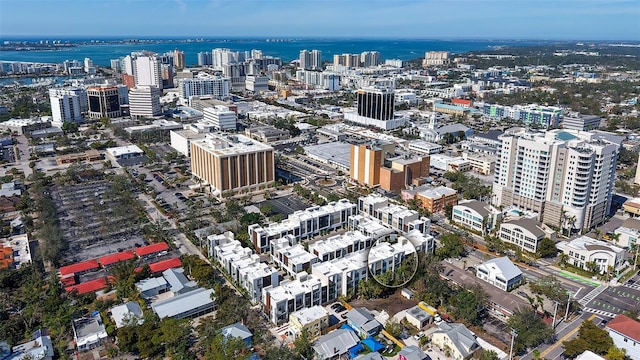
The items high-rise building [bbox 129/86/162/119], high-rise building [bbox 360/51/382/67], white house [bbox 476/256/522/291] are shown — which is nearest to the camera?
white house [bbox 476/256/522/291]

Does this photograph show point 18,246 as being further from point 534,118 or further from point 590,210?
point 534,118

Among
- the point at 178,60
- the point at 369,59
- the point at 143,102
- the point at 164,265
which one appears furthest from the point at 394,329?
the point at 178,60

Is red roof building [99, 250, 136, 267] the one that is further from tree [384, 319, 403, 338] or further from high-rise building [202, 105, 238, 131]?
high-rise building [202, 105, 238, 131]

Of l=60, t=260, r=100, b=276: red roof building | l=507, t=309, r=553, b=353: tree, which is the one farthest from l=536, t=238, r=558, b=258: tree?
l=60, t=260, r=100, b=276: red roof building

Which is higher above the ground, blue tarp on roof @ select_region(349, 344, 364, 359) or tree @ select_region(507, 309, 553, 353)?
tree @ select_region(507, 309, 553, 353)

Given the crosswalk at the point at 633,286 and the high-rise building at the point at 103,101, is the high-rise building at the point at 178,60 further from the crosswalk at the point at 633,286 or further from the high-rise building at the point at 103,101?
the crosswalk at the point at 633,286

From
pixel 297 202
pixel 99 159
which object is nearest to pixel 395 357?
pixel 297 202

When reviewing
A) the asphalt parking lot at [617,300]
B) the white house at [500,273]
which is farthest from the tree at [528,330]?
the asphalt parking lot at [617,300]
